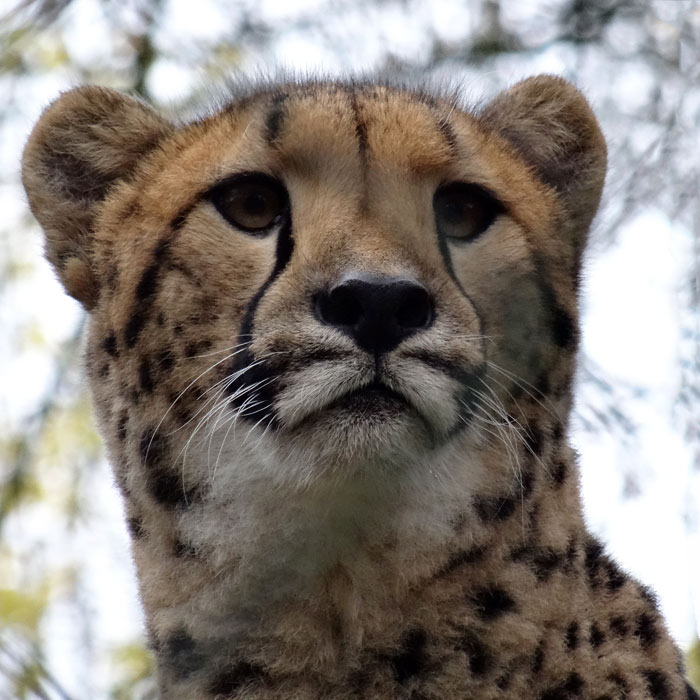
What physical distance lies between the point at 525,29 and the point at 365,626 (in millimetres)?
2561

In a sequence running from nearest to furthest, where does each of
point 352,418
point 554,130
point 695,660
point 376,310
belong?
point 376,310
point 352,418
point 554,130
point 695,660

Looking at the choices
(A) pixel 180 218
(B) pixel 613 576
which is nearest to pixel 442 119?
(A) pixel 180 218

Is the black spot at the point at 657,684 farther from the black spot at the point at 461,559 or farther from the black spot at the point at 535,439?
the black spot at the point at 535,439

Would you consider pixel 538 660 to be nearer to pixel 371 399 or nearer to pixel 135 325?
pixel 371 399

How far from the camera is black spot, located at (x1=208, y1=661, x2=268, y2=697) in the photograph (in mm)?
2906

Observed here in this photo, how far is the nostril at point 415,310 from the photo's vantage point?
2646 mm

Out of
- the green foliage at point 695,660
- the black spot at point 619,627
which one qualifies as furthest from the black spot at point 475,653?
the green foliage at point 695,660

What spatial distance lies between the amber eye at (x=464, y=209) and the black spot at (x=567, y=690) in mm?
1248

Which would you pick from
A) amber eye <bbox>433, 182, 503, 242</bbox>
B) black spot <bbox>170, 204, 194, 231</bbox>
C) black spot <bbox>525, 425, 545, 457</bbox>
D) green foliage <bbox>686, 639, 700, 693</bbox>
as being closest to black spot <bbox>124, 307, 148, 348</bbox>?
black spot <bbox>170, 204, 194, 231</bbox>

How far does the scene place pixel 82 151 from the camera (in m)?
3.74

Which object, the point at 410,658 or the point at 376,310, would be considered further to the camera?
the point at 410,658

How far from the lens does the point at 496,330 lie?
3.11 metres

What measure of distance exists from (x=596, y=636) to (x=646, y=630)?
0.69ft

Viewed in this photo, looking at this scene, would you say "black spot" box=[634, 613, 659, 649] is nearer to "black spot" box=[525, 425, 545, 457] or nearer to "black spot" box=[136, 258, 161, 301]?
"black spot" box=[525, 425, 545, 457]
